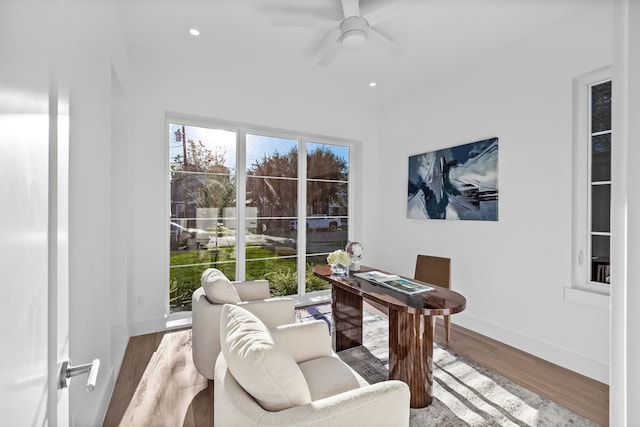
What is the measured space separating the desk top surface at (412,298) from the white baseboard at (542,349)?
3.96 ft

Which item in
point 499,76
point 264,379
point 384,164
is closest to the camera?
point 264,379

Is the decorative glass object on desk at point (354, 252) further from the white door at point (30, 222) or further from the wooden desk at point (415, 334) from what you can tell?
the white door at point (30, 222)

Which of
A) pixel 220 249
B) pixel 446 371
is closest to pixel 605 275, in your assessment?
pixel 446 371

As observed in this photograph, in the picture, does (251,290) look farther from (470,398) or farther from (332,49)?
(332,49)

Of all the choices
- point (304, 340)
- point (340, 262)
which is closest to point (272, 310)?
point (304, 340)

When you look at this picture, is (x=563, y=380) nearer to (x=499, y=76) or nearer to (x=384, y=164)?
(x=499, y=76)

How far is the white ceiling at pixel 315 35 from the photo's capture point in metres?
2.41

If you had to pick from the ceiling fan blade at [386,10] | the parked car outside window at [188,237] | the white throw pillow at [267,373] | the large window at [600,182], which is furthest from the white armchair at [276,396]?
the parked car outside window at [188,237]

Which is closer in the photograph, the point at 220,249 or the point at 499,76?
the point at 499,76

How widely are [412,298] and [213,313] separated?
138 centimetres

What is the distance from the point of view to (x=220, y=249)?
3.79 meters

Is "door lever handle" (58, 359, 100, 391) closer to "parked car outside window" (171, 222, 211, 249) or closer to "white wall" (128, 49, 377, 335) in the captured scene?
"white wall" (128, 49, 377, 335)

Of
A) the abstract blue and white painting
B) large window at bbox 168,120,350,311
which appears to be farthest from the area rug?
large window at bbox 168,120,350,311

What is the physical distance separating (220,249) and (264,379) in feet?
9.24
